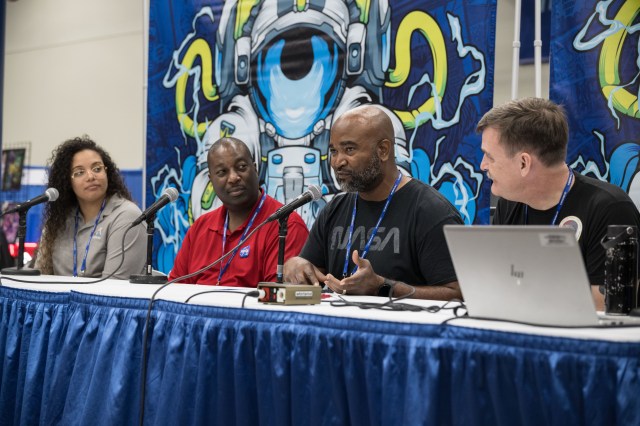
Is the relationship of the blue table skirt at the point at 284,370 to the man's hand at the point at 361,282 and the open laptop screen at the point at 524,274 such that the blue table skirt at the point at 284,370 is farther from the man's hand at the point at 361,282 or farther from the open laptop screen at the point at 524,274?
the man's hand at the point at 361,282

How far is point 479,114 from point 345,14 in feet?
3.12

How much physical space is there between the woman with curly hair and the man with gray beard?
3.55 feet

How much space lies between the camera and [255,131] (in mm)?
4074

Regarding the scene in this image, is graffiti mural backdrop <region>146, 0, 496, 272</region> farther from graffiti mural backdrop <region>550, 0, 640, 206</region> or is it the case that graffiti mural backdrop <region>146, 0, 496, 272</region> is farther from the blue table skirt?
the blue table skirt

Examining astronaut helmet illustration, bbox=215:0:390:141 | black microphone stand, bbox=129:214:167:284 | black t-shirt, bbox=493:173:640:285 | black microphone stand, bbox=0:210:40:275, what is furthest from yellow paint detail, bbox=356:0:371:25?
black microphone stand, bbox=0:210:40:275

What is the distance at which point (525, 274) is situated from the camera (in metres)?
1.50

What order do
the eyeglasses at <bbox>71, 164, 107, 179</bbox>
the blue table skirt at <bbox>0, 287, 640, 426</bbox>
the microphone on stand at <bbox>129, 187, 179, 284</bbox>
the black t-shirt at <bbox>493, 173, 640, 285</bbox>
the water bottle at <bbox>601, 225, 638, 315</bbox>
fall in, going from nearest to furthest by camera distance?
the blue table skirt at <bbox>0, 287, 640, 426</bbox>, the water bottle at <bbox>601, 225, 638, 315</bbox>, the black t-shirt at <bbox>493, 173, 640, 285</bbox>, the microphone on stand at <bbox>129, 187, 179, 284</bbox>, the eyeglasses at <bbox>71, 164, 107, 179</bbox>

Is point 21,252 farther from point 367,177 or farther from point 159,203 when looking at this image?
point 367,177

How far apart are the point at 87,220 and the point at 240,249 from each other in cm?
102

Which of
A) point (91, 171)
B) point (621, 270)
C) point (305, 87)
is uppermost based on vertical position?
point (305, 87)

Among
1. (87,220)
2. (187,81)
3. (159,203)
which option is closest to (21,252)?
(87,220)

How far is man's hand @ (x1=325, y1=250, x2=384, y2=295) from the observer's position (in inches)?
90.4

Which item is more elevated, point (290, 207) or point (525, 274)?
point (290, 207)

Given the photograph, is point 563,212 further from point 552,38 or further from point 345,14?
point 345,14
